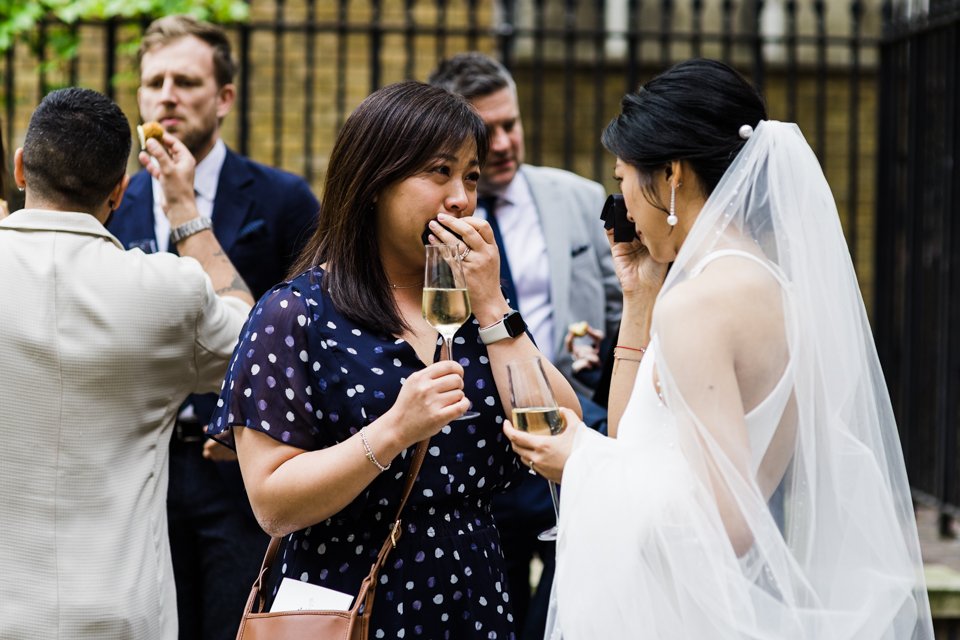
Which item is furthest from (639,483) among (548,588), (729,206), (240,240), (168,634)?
(240,240)

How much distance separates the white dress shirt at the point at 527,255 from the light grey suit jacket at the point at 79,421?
1785 mm

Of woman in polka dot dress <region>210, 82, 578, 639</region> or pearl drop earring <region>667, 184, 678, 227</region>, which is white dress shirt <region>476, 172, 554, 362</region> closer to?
woman in polka dot dress <region>210, 82, 578, 639</region>

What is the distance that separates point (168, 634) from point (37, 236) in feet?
3.37

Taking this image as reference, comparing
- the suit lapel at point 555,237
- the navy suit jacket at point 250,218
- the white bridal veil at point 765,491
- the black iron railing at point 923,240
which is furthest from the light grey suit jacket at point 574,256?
the black iron railing at point 923,240

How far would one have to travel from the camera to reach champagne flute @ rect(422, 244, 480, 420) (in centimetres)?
262

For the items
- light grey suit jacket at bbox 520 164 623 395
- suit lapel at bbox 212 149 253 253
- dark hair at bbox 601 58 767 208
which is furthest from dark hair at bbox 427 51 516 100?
dark hair at bbox 601 58 767 208

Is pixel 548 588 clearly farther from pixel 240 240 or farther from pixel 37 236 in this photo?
pixel 37 236

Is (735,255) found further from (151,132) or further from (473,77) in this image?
(473,77)

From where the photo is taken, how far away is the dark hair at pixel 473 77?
15.3ft

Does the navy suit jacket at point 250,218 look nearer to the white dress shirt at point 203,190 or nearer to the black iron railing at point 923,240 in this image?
the white dress shirt at point 203,190

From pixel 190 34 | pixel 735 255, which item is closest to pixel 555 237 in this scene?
pixel 190 34

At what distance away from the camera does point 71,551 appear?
2846 millimetres

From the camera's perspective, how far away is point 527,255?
15.2 feet

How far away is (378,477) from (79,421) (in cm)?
73
